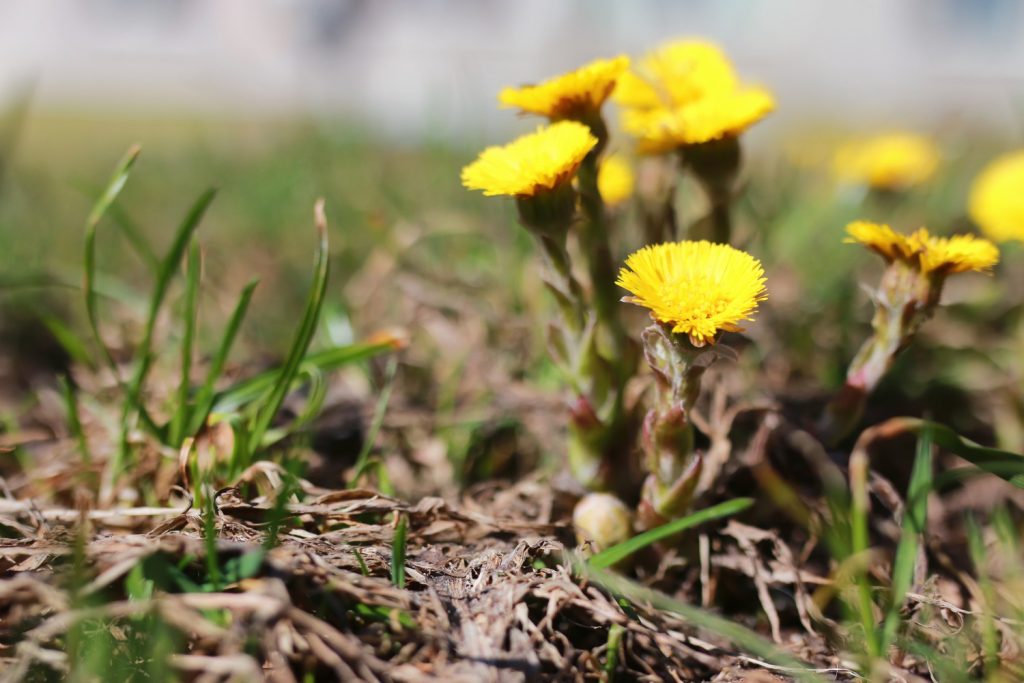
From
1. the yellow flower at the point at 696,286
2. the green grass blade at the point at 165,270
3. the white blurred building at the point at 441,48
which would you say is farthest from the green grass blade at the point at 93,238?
the white blurred building at the point at 441,48

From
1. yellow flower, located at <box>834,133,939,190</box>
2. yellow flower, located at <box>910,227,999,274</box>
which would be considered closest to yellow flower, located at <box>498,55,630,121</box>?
yellow flower, located at <box>910,227,999,274</box>

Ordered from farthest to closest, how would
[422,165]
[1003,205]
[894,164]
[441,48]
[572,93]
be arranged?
[441,48] < [422,165] < [894,164] < [1003,205] < [572,93]

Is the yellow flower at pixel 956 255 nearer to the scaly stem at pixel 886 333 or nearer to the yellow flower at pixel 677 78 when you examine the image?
the scaly stem at pixel 886 333

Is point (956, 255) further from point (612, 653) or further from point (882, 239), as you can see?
point (612, 653)

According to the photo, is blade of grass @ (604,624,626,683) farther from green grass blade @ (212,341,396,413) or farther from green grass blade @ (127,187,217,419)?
green grass blade @ (127,187,217,419)

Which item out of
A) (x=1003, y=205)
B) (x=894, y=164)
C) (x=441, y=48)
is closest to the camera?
(x=1003, y=205)

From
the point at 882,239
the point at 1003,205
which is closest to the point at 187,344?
the point at 882,239
